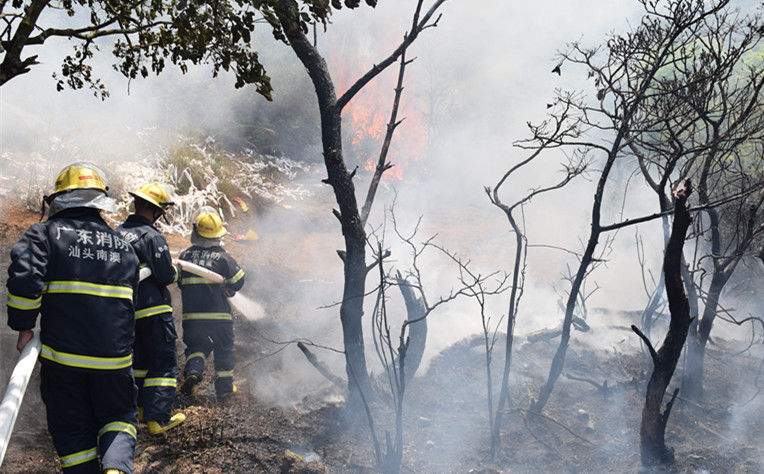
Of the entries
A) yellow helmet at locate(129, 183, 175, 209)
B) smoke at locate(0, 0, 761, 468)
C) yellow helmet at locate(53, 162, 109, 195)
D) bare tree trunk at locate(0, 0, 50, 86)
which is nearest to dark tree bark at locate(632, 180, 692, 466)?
smoke at locate(0, 0, 761, 468)

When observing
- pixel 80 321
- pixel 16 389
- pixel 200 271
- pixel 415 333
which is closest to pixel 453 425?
pixel 415 333

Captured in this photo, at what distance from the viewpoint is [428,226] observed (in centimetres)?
1636

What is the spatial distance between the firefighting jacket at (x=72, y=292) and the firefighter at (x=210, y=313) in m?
1.92

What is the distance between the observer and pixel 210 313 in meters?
5.00

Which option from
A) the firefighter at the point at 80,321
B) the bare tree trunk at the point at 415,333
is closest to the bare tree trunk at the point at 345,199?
the bare tree trunk at the point at 415,333

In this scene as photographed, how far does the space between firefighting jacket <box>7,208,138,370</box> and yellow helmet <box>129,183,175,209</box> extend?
39.9 inches

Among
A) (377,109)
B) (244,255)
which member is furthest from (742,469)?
(377,109)

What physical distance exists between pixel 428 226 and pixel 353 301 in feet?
Result: 38.7

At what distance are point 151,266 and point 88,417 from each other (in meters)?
1.11

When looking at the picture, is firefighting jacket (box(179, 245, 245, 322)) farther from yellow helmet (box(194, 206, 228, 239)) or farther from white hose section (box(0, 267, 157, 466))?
white hose section (box(0, 267, 157, 466))

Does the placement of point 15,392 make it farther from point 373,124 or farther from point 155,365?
point 373,124

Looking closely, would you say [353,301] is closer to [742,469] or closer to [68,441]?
[68,441]

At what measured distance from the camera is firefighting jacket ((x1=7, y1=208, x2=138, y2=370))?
2.76 meters

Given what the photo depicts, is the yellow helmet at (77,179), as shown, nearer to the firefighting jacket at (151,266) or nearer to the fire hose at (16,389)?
the firefighting jacket at (151,266)
